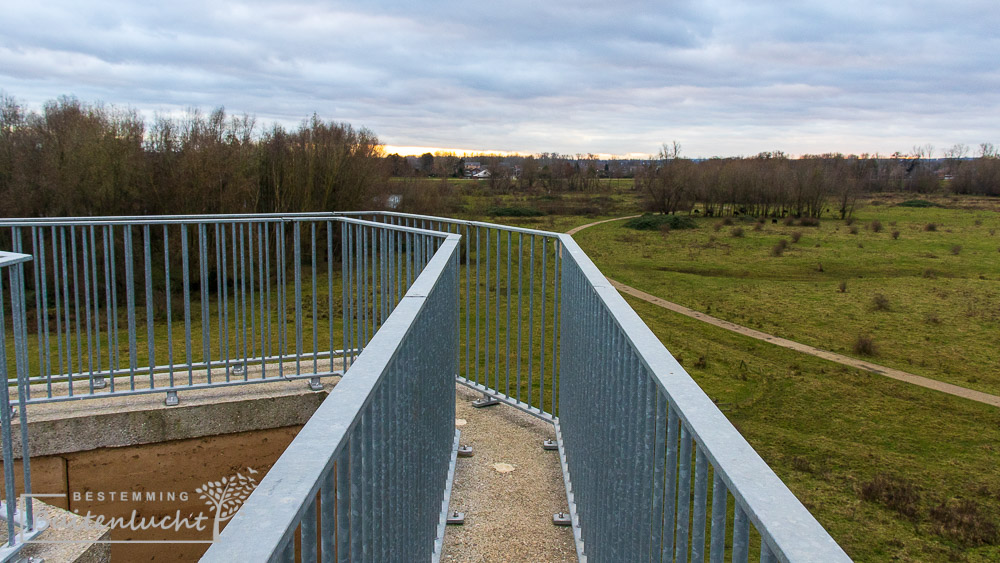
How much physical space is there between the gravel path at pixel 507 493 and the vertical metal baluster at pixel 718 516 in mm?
2464

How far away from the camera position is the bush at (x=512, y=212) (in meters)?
52.2

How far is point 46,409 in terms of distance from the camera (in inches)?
223

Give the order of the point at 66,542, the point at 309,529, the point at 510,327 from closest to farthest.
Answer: the point at 309,529 < the point at 66,542 < the point at 510,327

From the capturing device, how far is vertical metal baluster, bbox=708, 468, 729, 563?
130cm

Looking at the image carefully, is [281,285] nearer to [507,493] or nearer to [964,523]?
[507,493]

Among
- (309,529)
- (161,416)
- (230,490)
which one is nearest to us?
(309,529)

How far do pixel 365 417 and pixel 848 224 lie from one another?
5216 cm

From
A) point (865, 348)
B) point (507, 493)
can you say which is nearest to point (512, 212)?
point (865, 348)

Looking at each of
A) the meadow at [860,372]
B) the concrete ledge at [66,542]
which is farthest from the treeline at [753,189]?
the concrete ledge at [66,542]

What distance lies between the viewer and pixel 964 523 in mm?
7828

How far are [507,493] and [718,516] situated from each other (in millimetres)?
3196

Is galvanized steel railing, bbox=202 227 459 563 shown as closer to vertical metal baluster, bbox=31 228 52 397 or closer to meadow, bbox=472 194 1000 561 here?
vertical metal baluster, bbox=31 228 52 397

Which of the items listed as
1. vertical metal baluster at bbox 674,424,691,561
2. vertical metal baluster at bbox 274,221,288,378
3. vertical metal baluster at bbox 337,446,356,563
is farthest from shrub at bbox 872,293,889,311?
vertical metal baluster at bbox 337,446,356,563

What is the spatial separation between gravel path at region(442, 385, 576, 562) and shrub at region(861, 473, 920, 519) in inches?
195
